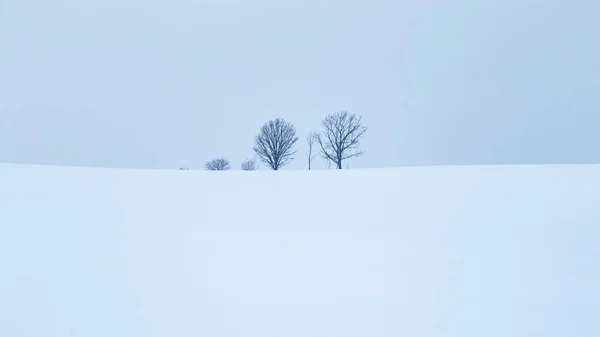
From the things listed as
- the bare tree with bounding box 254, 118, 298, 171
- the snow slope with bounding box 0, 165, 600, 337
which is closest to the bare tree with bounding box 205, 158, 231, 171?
the bare tree with bounding box 254, 118, 298, 171

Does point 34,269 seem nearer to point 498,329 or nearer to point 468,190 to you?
point 498,329

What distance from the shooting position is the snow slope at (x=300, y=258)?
4.55 m

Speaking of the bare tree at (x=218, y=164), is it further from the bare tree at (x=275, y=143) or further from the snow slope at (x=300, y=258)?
the snow slope at (x=300, y=258)

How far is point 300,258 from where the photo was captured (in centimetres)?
626

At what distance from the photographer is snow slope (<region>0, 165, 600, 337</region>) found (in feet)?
14.9

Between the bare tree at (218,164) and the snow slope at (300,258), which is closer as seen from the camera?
the snow slope at (300,258)

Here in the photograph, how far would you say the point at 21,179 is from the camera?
9133mm

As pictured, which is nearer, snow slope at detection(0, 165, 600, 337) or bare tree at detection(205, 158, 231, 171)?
snow slope at detection(0, 165, 600, 337)

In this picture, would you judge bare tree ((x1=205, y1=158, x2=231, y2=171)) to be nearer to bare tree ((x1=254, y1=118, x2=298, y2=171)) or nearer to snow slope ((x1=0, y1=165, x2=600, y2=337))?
bare tree ((x1=254, y1=118, x2=298, y2=171))

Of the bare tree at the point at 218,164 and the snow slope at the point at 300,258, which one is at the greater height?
the bare tree at the point at 218,164

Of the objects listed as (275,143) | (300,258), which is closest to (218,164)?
(275,143)

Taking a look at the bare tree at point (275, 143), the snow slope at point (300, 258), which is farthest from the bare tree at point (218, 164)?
→ the snow slope at point (300, 258)

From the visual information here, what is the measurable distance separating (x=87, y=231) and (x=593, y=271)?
7770mm

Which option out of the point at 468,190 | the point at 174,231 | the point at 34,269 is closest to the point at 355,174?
the point at 468,190
